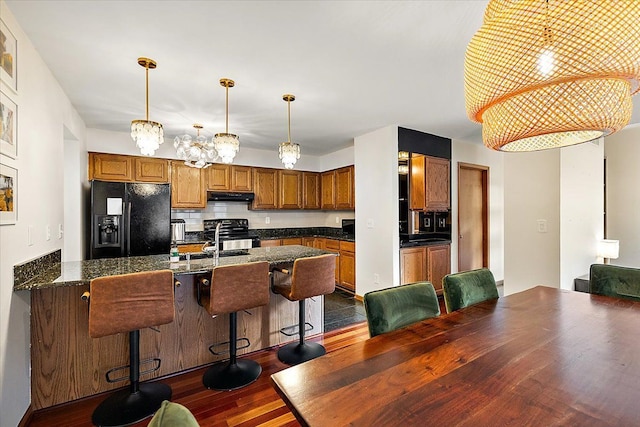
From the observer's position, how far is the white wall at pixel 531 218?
3.10m

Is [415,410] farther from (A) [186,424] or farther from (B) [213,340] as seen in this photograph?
(B) [213,340]

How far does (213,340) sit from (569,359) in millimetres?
2302

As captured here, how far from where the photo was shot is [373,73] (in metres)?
2.37

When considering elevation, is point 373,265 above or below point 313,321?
above

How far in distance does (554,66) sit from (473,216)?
4.34 m

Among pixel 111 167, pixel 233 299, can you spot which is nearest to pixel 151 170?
pixel 111 167

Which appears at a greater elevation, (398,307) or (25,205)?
(25,205)

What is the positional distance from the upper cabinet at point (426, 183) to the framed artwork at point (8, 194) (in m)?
3.81

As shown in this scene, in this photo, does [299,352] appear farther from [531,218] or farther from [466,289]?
[531,218]

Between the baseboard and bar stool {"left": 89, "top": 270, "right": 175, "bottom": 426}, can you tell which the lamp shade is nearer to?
bar stool {"left": 89, "top": 270, "right": 175, "bottom": 426}

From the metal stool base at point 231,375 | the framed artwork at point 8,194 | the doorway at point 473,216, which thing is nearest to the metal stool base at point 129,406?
the metal stool base at point 231,375

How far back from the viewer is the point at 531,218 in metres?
3.29

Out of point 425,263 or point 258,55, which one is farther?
point 425,263

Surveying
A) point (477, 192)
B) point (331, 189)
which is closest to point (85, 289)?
point (331, 189)
